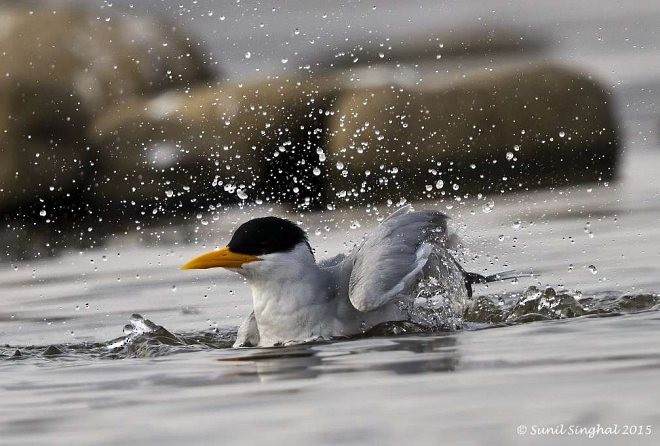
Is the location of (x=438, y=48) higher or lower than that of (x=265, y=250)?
higher

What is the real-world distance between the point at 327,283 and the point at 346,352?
945 millimetres

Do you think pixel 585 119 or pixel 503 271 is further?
pixel 585 119

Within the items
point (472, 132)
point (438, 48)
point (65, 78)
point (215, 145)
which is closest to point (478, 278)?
point (472, 132)

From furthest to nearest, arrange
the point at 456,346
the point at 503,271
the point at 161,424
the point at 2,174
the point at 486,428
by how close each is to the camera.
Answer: the point at 2,174 → the point at 503,271 → the point at 456,346 → the point at 161,424 → the point at 486,428

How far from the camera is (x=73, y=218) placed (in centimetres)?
1418

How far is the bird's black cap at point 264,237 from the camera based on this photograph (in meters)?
7.78

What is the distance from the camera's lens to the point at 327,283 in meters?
7.91

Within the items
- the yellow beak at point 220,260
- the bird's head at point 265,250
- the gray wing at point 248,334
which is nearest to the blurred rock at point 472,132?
the gray wing at point 248,334

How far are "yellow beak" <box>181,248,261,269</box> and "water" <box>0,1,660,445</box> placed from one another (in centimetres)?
39

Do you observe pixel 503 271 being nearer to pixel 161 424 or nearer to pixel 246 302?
pixel 246 302

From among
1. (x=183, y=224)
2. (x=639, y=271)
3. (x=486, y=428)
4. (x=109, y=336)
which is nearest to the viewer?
(x=486, y=428)

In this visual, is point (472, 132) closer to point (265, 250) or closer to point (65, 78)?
point (65, 78)

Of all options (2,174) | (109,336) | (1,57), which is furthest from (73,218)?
(109,336)

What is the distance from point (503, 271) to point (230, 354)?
8.96 ft
